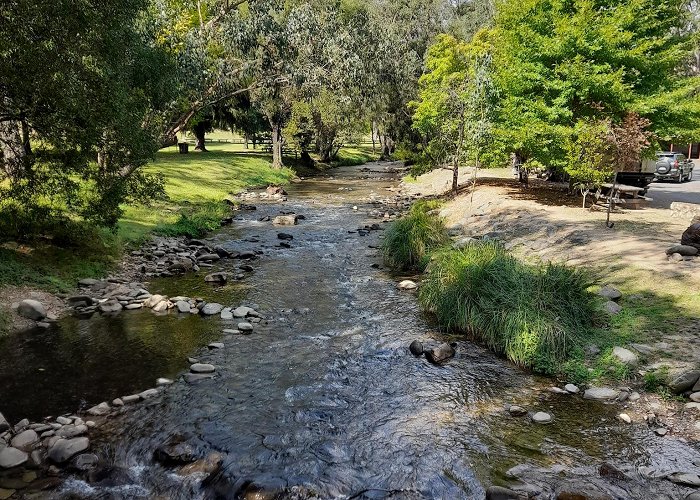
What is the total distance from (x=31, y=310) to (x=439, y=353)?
9797mm

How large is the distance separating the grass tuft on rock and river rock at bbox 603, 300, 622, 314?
215mm

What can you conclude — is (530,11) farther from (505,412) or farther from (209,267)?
(505,412)

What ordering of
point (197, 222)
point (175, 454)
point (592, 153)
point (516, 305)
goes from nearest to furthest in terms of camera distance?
point (175, 454) → point (516, 305) → point (592, 153) → point (197, 222)

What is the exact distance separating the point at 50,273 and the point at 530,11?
23.2 m

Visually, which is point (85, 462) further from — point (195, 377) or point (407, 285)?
point (407, 285)

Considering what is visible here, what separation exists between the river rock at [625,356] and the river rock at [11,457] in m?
10.2

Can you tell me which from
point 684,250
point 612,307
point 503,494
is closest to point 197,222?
point 612,307

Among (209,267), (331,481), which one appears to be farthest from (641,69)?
(331,481)

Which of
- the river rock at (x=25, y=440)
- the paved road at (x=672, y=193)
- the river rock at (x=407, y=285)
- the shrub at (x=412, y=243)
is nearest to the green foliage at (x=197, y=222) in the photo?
the shrub at (x=412, y=243)

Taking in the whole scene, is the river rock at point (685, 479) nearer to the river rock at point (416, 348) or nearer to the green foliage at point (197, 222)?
the river rock at point (416, 348)

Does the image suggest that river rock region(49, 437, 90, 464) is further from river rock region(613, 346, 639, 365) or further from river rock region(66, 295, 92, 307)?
river rock region(613, 346, 639, 365)

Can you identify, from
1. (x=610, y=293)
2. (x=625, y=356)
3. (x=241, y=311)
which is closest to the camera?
(x=625, y=356)

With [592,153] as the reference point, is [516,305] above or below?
below

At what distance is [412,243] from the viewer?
17656 millimetres
